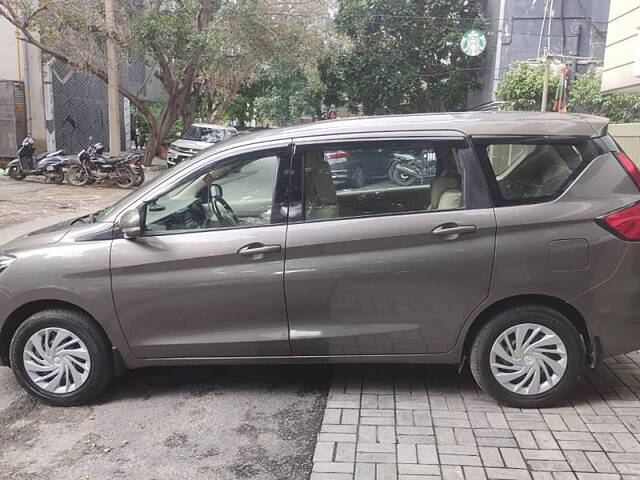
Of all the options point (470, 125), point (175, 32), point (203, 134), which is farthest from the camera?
point (203, 134)

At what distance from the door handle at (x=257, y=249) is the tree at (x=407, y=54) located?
21.6 m

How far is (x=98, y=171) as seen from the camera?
1677 cm

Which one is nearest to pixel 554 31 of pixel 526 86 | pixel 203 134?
pixel 526 86

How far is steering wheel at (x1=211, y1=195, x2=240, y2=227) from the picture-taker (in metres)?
3.85

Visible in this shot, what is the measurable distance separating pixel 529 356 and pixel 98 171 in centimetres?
1519

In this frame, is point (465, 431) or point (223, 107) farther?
point (223, 107)

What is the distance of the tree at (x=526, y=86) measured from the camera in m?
16.6

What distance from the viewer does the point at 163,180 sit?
3928 mm

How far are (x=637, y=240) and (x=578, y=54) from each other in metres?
17.1

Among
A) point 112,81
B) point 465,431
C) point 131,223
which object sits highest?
point 112,81

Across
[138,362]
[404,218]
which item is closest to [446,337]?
[404,218]

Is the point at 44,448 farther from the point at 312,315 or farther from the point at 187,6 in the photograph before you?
the point at 187,6

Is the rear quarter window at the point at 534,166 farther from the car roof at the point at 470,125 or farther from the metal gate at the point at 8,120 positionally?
the metal gate at the point at 8,120

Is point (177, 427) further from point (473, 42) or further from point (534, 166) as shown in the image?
point (473, 42)
